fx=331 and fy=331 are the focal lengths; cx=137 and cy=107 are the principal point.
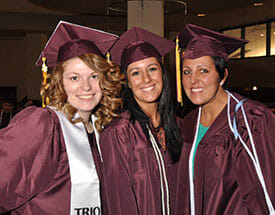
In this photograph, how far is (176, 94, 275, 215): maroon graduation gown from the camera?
1.86m

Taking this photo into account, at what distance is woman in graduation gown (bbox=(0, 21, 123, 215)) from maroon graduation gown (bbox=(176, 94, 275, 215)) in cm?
65

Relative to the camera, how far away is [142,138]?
219 cm

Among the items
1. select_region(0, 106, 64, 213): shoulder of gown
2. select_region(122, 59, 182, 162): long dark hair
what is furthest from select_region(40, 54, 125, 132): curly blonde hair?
select_region(0, 106, 64, 213): shoulder of gown

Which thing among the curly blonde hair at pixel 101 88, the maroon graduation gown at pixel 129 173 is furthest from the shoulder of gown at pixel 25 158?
the maroon graduation gown at pixel 129 173

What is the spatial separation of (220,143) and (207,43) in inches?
26.5

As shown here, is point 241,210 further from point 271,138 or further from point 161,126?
point 161,126

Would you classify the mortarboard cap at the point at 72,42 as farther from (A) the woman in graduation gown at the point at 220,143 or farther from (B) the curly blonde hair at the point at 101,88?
(A) the woman in graduation gown at the point at 220,143

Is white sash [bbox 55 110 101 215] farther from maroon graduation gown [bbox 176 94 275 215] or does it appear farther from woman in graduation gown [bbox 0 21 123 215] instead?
maroon graduation gown [bbox 176 94 275 215]

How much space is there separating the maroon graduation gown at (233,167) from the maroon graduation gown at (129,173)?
0.93ft

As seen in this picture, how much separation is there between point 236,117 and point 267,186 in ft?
1.40

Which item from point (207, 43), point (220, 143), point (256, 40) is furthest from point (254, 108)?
point (256, 40)

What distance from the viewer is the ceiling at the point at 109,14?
30.6ft

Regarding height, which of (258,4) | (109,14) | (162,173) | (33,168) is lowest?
(162,173)

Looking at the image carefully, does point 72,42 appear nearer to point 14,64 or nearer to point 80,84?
point 80,84
